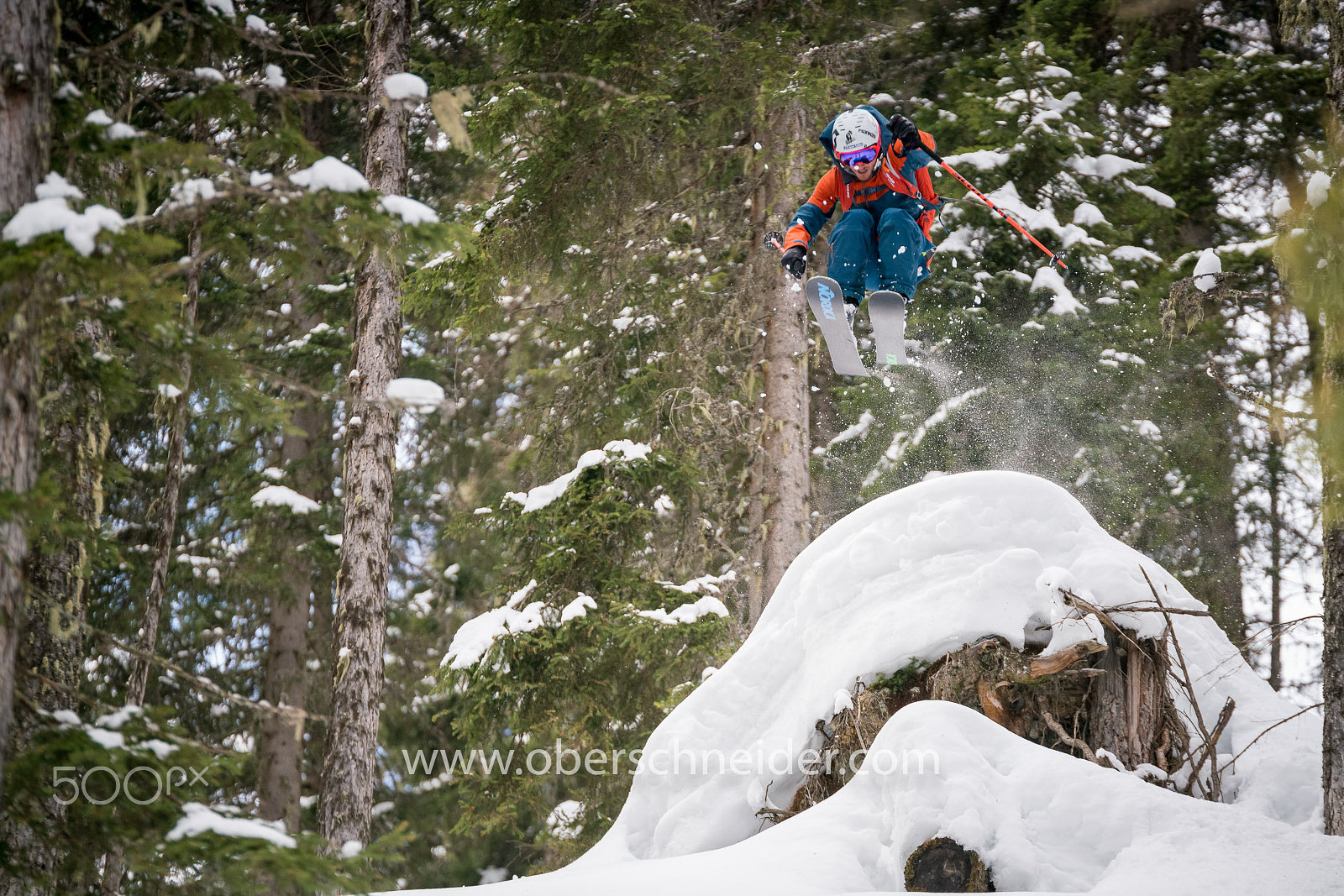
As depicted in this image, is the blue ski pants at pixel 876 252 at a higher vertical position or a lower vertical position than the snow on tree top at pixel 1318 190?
lower

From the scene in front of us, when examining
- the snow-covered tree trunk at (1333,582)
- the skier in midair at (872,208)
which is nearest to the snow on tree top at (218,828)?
the snow-covered tree trunk at (1333,582)

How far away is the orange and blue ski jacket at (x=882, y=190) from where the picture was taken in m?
6.11

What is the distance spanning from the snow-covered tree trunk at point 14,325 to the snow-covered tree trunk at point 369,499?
2869mm

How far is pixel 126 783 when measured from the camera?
2963 mm

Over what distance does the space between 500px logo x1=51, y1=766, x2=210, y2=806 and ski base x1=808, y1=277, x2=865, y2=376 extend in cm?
440

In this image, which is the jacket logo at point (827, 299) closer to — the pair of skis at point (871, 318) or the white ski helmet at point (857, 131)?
the pair of skis at point (871, 318)

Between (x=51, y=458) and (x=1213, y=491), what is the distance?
9348 mm

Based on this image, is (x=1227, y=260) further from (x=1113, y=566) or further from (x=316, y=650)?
(x=316, y=650)

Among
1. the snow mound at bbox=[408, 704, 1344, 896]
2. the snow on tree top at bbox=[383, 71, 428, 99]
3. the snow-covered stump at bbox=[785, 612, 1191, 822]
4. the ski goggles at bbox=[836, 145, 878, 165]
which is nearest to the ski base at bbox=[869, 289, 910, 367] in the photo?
the ski goggles at bbox=[836, 145, 878, 165]

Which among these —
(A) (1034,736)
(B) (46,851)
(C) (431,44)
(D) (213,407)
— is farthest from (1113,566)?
(C) (431,44)

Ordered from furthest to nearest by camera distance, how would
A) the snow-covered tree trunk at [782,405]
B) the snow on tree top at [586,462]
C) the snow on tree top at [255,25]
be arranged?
1. the snow on tree top at [586,462]
2. the snow-covered tree trunk at [782,405]
3. the snow on tree top at [255,25]

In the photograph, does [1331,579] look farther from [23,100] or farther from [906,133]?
[23,100]

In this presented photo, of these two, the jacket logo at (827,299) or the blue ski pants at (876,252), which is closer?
the blue ski pants at (876,252)

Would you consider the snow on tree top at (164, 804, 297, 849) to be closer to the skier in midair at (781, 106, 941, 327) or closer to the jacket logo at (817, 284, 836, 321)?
the skier in midair at (781, 106, 941, 327)
